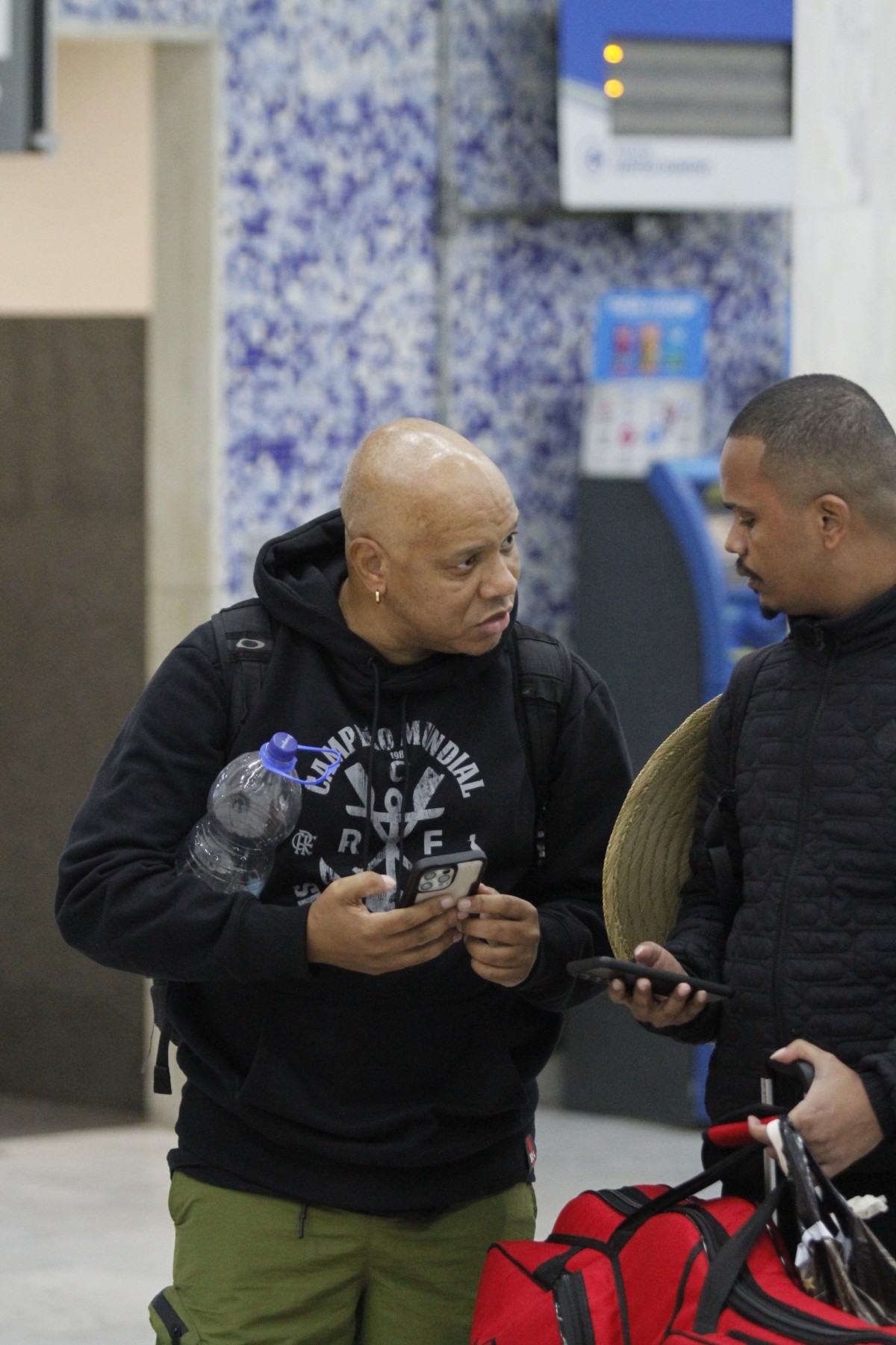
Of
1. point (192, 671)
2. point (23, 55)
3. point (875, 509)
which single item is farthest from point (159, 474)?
point (875, 509)

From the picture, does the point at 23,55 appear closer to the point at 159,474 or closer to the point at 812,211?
the point at 159,474

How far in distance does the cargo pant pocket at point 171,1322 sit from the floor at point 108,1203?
2012 mm

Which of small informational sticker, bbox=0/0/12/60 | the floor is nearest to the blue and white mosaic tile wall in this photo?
small informational sticker, bbox=0/0/12/60

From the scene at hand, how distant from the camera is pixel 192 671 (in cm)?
233

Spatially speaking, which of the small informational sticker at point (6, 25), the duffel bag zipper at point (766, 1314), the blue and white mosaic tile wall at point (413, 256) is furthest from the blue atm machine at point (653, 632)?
the duffel bag zipper at point (766, 1314)

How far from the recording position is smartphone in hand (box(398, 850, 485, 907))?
211 cm

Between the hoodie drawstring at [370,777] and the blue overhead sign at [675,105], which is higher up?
the blue overhead sign at [675,105]

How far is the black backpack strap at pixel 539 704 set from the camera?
7.86 feet

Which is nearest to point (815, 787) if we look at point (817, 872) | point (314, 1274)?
point (817, 872)

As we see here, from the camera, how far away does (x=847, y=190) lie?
3838 millimetres

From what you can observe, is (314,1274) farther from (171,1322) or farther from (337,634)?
(337,634)

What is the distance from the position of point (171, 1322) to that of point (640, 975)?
2.49 ft

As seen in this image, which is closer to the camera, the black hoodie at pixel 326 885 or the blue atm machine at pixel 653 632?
the black hoodie at pixel 326 885

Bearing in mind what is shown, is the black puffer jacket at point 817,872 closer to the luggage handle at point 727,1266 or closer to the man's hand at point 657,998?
the man's hand at point 657,998
